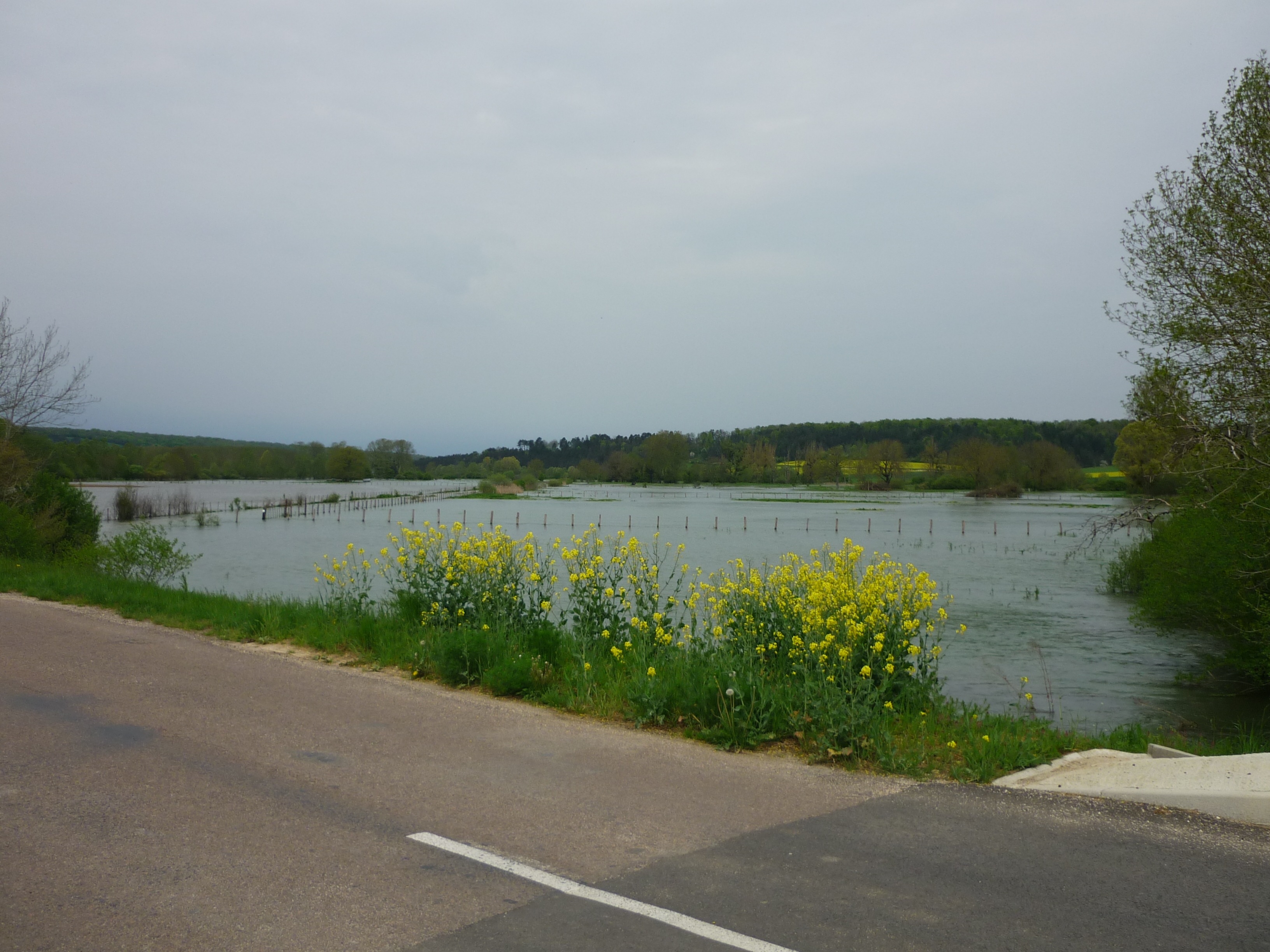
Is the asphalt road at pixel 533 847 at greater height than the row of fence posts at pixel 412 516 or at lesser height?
greater

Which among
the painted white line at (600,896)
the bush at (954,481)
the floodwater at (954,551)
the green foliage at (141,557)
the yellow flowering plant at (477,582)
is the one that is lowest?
the floodwater at (954,551)

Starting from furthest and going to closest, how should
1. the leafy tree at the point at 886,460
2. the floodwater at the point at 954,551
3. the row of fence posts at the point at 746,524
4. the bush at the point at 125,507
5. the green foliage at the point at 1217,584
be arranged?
1. the leafy tree at the point at 886,460
2. the bush at the point at 125,507
3. the row of fence posts at the point at 746,524
4. the floodwater at the point at 954,551
5. the green foliage at the point at 1217,584

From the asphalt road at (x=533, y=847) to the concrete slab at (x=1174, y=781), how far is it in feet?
0.52

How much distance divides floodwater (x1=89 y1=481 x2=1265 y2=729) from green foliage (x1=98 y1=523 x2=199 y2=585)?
2.49 m

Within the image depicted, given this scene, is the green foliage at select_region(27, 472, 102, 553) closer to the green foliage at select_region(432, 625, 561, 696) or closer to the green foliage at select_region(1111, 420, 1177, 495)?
the green foliage at select_region(432, 625, 561, 696)

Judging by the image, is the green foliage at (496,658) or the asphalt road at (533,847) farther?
the green foliage at (496,658)

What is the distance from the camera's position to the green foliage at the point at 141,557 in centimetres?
2377

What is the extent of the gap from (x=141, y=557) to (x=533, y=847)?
23253 mm

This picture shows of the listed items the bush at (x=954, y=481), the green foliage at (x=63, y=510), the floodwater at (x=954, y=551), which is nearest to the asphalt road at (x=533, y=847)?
the floodwater at (x=954, y=551)

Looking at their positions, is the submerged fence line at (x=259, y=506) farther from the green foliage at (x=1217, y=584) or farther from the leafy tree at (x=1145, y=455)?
the green foliage at (x=1217, y=584)

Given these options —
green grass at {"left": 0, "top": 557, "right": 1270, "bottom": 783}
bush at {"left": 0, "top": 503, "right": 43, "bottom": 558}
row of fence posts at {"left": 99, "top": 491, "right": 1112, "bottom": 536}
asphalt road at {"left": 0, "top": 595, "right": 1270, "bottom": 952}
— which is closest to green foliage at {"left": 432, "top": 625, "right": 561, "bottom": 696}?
green grass at {"left": 0, "top": 557, "right": 1270, "bottom": 783}

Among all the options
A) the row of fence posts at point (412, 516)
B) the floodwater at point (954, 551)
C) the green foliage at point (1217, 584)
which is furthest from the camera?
the row of fence posts at point (412, 516)

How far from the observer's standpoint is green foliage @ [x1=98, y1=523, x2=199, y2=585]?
23.8 metres

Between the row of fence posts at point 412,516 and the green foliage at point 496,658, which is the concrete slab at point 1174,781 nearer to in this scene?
the green foliage at point 496,658
